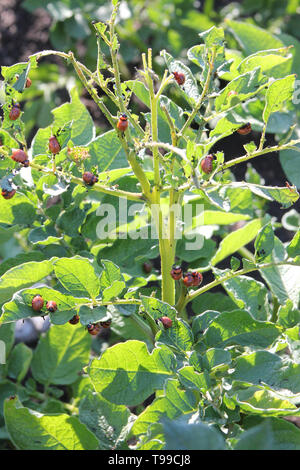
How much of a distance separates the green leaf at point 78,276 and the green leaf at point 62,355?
43 centimetres

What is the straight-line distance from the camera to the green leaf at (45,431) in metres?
1.12

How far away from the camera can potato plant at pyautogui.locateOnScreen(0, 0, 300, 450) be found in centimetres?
100

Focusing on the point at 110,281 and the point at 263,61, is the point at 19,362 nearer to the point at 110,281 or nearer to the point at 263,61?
the point at 110,281

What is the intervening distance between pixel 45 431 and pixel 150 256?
408 mm

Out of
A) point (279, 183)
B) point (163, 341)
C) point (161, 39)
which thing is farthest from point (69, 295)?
point (161, 39)

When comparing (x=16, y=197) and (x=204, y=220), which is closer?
(x=16, y=197)

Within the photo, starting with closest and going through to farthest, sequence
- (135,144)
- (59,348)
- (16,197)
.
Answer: (135,144)
(16,197)
(59,348)

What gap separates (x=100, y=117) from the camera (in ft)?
8.50

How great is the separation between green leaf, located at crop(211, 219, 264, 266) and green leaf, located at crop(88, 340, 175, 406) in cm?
29

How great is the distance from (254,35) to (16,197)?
0.83 meters

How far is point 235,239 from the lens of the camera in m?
1.27

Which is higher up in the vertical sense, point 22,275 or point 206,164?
point 206,164

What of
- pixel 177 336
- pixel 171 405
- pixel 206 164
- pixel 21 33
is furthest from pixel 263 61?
pixel 21 33

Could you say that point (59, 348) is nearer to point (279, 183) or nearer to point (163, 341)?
point (163, 341)
